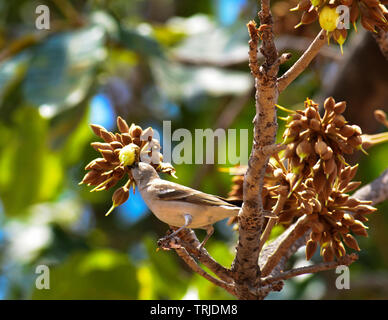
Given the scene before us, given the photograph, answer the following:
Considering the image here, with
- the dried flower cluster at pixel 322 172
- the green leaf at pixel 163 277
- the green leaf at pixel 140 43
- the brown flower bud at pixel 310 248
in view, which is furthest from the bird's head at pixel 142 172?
the green leaf at pixel 140 43

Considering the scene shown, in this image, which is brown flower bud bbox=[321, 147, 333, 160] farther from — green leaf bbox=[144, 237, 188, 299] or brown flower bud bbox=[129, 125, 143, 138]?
green leaf bbox=[144, 237, 188, 299]

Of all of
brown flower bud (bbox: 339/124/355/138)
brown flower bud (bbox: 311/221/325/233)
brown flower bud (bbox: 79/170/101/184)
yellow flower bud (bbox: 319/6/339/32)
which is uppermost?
yellow flower bud (bbox: 319/6/339/32)

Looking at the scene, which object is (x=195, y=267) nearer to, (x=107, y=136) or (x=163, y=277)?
(x=107, y=136)

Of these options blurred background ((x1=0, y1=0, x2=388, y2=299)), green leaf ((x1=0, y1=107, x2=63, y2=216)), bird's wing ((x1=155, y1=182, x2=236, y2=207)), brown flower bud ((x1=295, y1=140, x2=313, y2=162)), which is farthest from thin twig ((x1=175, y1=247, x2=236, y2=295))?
green leaf ((x1=0, y1=107, x2=63, y2=216))

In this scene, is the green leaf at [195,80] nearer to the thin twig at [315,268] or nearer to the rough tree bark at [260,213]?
the rough tree bark at [260,213]

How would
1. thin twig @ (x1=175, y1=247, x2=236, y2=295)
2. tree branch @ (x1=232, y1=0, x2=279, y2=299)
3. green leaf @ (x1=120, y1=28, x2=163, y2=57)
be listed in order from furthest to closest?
green leaf @ (x1=120, y1=28, x2=163, y2=57) → thin twig @ (x1=175, y1=247, x2=236, y2=295) → tree branch @ (x1=232, y1=0, x2=279, y2=299)

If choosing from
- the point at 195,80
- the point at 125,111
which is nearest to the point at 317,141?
the point at 195,80

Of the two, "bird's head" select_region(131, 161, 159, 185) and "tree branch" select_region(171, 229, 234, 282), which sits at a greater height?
"bird's head" select_region(131, 161, 159, 185)
